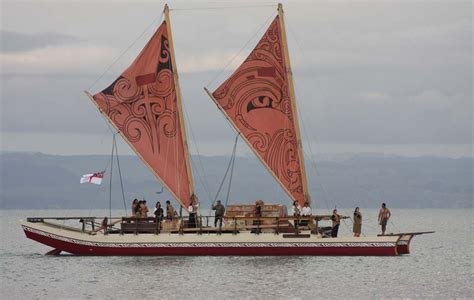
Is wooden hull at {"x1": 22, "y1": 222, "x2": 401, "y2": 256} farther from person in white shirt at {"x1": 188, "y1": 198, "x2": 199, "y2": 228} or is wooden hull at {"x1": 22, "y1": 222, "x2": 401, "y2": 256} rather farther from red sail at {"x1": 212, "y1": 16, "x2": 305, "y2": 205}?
red sail at {"x1": 212, "y1": 16, "x2": 305, "y2": 205}

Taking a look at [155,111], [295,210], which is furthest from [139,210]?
[295,210]

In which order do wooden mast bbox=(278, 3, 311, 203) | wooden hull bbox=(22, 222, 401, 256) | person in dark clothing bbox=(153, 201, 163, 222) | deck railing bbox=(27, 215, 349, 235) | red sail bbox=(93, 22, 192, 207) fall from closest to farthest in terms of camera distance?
wooden hull bbox=(22, 222, 401, 256)
deck railing bbox=(27, 215, 349, 235)
person in dark clothing bbox=(153, 201, 163, 222)
wooden mast bbox=(278, 3, 311, 203)
red sail bbox=(93, 22, 192, 207)

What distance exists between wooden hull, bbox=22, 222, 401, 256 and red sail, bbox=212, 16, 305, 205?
4.00 meters

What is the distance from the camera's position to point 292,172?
64875 millimetres

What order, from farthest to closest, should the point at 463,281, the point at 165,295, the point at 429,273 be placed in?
1. the point at 429,273
2. the point at 463,281
3. the point at 165,295

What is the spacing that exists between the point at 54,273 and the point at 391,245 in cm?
1800

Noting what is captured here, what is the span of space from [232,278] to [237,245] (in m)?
5.24

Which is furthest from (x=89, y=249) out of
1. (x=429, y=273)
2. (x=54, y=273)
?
(x=429, y=273)

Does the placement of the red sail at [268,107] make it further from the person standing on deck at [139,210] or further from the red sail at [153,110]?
the person standing on deck at [139,210]

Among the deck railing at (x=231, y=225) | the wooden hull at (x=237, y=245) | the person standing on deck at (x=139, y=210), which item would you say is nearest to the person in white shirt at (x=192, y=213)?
the deck railing at (x=231, y=225)

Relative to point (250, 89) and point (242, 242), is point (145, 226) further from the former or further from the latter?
point (250, 89)

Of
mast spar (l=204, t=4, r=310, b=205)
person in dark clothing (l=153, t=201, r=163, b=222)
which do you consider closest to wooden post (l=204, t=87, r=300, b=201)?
mast spar (l=204, t=4, r=310, b=205)

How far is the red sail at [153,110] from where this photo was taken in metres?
65.4

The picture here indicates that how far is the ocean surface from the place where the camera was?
52.2m
